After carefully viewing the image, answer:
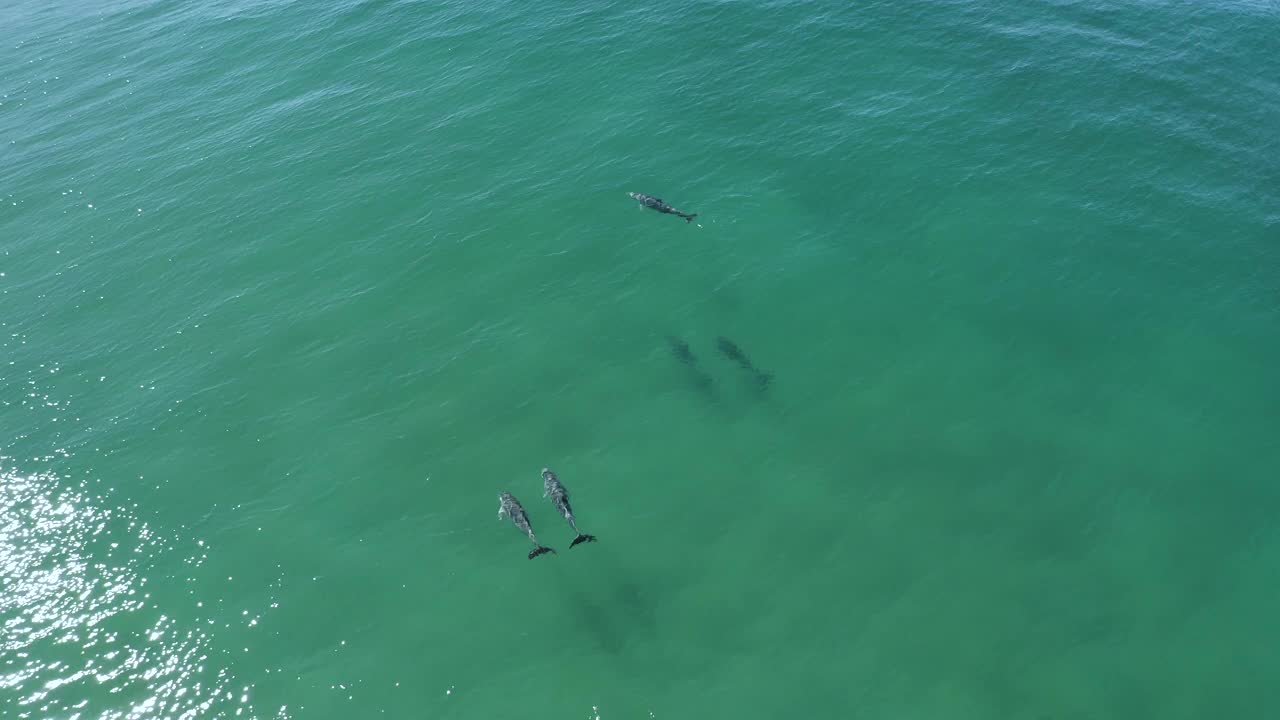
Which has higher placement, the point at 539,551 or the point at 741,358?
the point at 741,358

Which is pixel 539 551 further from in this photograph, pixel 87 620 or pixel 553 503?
pixel 87 620

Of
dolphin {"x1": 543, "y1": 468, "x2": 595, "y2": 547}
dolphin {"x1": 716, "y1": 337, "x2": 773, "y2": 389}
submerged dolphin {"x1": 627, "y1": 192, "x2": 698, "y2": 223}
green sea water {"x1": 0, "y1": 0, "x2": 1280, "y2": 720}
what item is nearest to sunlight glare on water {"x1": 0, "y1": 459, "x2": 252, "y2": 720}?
green sea water {"x1": 0, "y1": 0, "x2": 1280, "y2": 720}

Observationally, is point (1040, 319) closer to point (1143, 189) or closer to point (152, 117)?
point (1143, 189)

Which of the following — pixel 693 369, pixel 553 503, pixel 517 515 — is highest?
pixel 693 369

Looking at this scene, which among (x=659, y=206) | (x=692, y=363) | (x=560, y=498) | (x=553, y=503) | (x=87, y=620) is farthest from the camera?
(x=659, y=206)

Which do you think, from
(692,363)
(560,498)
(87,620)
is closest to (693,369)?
(692,363)

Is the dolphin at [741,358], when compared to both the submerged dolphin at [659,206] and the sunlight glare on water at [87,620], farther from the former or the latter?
the sunlight glare on water at [87,620]

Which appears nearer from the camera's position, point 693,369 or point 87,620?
point 87,620
